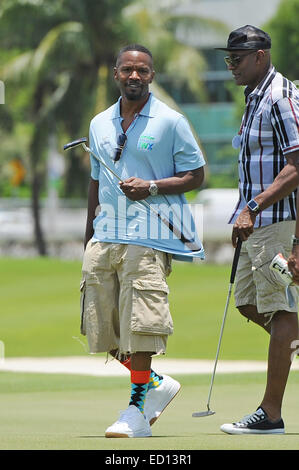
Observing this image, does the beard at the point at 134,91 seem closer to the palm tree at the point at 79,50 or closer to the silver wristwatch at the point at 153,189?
the silver wristwatch at the point at 153,189

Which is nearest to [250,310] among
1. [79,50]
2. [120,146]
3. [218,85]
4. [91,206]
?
[91,206]

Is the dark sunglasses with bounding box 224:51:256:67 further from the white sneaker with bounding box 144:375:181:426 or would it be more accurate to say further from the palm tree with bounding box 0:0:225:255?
the palm tree with bounding box 0:0:225:255

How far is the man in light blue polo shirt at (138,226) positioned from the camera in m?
6.50

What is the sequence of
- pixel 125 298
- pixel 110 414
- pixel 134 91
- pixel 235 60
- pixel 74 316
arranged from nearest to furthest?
pixel 125 298 → pixel 134 91 → pixel 235 60 → pixel 110 414 → pixel 74 316

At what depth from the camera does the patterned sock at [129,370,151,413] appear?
660 cm

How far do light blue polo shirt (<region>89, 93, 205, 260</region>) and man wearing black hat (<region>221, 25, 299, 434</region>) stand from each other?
12.3 inches

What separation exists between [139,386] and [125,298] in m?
0.52

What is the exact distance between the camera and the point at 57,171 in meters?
56.5

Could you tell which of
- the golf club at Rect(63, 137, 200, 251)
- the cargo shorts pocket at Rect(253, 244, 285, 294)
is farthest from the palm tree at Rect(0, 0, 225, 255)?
the cargo shorts pocket at Rect(253, 244, 285, 294)

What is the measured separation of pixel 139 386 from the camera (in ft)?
21.7

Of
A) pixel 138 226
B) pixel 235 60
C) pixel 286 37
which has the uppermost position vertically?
pixel 286 37

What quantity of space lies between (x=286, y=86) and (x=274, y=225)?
791 millimetres

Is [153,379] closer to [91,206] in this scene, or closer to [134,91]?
[91,206]
